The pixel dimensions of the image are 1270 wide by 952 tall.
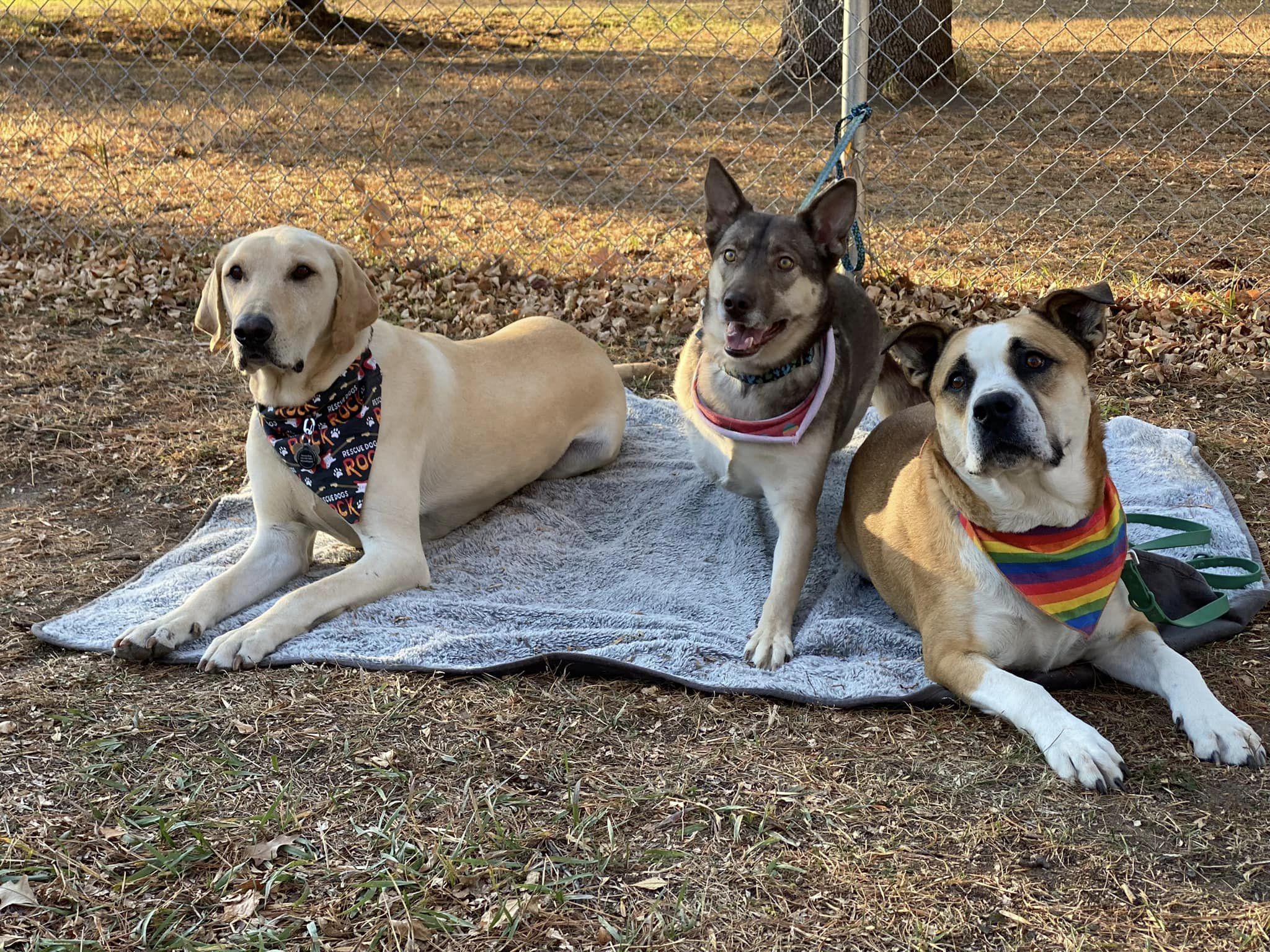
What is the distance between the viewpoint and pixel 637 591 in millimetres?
4191

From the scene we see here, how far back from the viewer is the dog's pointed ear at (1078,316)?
130 inches

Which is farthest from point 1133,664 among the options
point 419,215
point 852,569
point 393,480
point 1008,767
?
Answer: point 419,215

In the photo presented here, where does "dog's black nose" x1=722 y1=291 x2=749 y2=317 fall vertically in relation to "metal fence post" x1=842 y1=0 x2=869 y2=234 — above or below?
below

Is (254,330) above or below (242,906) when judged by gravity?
above

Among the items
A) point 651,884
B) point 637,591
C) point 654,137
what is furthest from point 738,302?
point 654,137

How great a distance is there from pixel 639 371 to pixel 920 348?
2750 millimetres

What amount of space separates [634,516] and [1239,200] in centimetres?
572

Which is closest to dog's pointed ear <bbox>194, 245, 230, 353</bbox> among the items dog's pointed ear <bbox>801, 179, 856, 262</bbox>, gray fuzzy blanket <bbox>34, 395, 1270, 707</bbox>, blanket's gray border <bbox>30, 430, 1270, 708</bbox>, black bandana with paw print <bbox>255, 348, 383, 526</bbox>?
black bandana with paw print <bbox>255, 348, 383, 526</bbox>

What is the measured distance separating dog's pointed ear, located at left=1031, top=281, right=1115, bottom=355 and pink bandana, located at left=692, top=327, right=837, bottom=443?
41.3 inches

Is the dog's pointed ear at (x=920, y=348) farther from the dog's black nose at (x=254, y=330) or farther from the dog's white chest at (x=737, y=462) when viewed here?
the dog's black nose at (x=254, y=330)

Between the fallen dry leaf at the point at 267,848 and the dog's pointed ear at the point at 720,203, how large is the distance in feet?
8.73

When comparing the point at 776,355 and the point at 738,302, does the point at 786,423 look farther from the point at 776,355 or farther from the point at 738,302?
the point at 738,302

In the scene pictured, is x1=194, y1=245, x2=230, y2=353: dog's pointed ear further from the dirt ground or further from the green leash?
the green leash

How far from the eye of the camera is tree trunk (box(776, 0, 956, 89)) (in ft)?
31.1
